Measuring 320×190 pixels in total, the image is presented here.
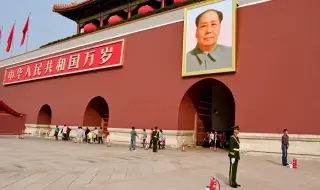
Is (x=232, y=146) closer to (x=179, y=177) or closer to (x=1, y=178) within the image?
(x=179, y=177)

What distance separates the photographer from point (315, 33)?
11.1 metres

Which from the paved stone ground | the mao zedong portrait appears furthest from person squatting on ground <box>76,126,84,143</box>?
the paved stone ground

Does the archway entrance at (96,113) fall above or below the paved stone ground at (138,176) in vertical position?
above

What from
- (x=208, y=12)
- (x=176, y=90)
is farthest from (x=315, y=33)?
(x=176, y=90)

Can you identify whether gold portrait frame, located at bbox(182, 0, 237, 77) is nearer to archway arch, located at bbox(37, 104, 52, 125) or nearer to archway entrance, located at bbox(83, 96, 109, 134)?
archway entrance, located at bbox(83, 96, 109, 134)

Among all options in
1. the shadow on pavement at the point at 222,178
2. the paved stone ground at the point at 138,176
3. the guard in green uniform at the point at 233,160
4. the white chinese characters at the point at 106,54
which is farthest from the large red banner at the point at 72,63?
the guard in green uniform at the point at 233,160

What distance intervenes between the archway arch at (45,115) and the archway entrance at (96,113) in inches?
201

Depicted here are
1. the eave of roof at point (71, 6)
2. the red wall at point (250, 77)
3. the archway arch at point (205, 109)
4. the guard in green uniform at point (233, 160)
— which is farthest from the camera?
the eave of roof at point (71, 6)

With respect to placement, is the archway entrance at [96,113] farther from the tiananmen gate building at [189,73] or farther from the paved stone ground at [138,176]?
the paved stone ground at [138,176]

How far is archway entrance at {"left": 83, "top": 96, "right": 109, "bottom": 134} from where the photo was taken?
19.1 m

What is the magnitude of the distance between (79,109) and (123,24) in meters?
6.36

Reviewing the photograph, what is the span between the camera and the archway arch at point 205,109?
14.6m

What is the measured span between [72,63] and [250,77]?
12870 millimetres

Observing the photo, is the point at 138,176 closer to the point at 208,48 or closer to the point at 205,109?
the point at 208,48
